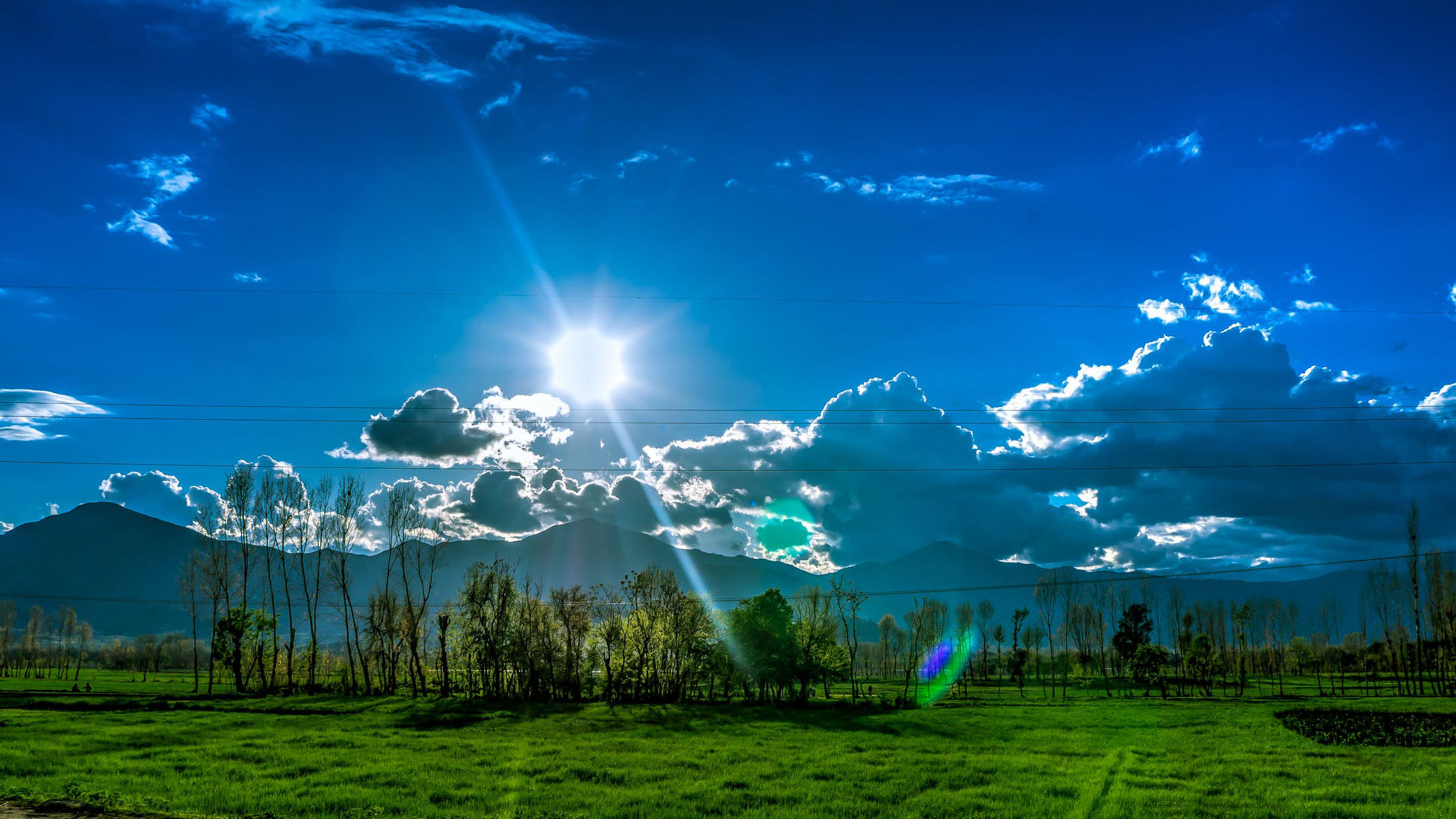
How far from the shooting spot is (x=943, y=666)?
154750mm

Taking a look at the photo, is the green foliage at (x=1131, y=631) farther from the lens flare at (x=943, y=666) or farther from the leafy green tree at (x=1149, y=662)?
the lens flare at (x=943, y=666)

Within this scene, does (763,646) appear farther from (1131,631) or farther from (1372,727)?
(1131,631)

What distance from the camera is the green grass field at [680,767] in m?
25.0

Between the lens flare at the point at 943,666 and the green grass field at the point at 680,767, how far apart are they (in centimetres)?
5899

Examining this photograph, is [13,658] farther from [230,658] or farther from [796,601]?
[796,601]

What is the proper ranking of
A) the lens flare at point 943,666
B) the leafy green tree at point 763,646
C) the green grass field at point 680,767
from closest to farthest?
the green grass field at point 680,767 → the leafy green tree at point 763,646 → the lens flare at point 943,666

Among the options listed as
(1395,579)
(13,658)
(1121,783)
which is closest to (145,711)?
(1121,783)

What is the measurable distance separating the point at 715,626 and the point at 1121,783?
58504 millimetres

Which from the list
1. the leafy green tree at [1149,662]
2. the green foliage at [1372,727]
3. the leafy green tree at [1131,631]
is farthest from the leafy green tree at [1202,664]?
the green foliage at [1372,727]

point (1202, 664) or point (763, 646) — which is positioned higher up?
point (763, 646)

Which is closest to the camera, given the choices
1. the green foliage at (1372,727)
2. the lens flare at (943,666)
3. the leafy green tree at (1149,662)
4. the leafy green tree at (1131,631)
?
the green foliage at (1372,727)

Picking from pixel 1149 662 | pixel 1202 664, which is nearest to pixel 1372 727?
Answer: pixel 1202 664

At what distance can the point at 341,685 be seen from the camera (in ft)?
277

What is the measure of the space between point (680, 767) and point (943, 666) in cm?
13523
